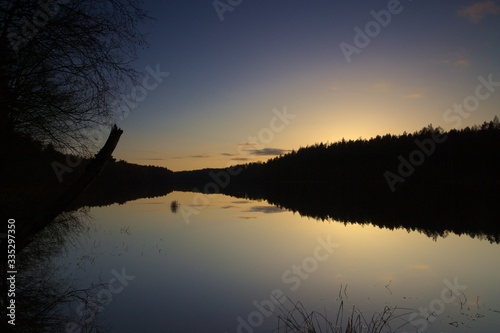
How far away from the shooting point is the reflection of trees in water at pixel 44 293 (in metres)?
5.76

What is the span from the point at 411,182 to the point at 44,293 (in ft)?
240

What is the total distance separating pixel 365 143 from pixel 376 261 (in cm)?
7981

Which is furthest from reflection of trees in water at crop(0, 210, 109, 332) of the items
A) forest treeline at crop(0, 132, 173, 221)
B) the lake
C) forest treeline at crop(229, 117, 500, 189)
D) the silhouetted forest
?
forest treeline at crop(229, 117, 500, 189)

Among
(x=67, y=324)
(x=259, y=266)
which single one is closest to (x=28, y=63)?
(x=67, y=324)

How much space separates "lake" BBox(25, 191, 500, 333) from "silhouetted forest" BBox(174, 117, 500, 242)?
620 centimetres

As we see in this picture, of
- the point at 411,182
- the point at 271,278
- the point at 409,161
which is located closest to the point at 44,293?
the point at 271,278

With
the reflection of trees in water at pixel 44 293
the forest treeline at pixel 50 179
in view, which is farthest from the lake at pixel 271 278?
the forest treeline at pixel 50 179

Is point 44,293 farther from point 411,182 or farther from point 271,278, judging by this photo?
point 411,182

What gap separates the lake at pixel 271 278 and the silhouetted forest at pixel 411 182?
620cm

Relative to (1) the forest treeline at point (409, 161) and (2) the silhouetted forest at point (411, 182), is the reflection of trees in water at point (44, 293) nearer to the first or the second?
(2) the silhouetted forest at point (411, 182)

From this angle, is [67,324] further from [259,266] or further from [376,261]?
[376,261]

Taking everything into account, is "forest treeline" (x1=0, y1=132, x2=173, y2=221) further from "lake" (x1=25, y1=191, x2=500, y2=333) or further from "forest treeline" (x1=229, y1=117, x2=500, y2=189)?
"forest treeline" (x1=229, y1=117, x2=500, y2=189)

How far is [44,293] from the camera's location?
298 inches

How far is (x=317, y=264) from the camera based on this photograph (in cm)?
1235
